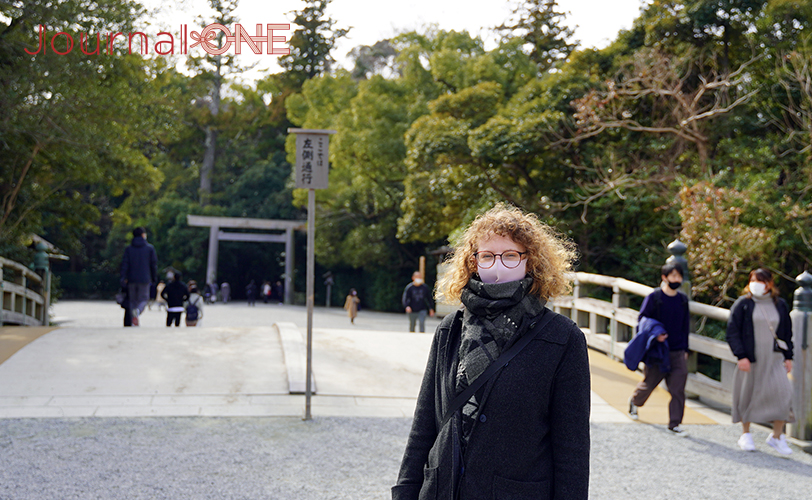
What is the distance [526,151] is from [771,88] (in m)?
5.02

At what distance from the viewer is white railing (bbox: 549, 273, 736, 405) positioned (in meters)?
6.61

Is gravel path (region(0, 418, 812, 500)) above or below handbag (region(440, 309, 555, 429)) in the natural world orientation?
below

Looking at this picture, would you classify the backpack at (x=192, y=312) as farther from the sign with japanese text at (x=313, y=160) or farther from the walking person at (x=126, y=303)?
the sign with japanese text at (x=313, y=160)

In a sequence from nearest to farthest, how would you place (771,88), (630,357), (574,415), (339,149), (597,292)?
(574,415) → (630,357) → (771,88) → (597,292) → (339,149)

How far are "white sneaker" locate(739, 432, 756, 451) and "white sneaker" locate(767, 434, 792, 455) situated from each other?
131mm

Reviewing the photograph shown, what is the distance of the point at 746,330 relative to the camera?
531 cm

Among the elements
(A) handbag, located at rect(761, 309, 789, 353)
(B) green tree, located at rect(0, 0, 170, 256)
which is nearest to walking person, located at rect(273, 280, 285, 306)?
(B) green tree, located at rect(0, 0, 170, 256)

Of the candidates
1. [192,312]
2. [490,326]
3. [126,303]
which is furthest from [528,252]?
[192,312]

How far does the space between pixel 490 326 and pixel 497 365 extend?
4.5 inches

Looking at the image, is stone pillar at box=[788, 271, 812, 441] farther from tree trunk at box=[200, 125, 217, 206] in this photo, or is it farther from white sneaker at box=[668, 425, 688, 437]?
tree trunk at box=[200, 125, 217, 206]

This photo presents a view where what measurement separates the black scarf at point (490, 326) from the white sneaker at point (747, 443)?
14.1ft

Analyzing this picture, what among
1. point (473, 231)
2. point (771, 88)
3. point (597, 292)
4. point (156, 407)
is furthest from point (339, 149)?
point (473, 231)

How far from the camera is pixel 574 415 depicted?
72.2 inches

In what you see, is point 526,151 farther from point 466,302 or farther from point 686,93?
point 466,302
